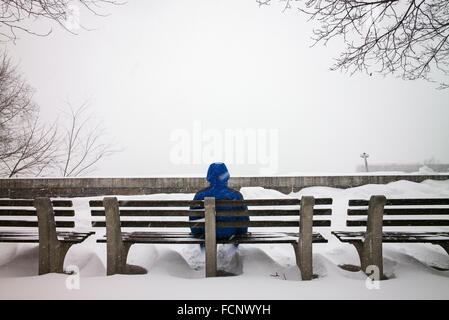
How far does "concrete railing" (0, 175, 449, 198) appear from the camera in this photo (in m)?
7.85

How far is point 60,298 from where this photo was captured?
2.42m

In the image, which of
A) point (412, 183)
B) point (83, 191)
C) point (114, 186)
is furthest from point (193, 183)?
point (412, 183)

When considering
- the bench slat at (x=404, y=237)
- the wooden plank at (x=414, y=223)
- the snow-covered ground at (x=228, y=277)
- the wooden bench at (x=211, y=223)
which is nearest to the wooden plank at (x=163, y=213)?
the wooden bench at (x=211, y=223)

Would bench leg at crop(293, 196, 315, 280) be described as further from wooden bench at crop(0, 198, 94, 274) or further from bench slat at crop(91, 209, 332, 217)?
wooden bench at crop(0, 198, 94, 274)

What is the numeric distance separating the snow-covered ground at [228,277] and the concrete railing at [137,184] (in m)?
3.73

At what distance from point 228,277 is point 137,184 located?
5.79m

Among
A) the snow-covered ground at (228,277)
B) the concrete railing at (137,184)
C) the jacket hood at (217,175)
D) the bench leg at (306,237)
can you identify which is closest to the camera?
the snow-covered ground at (228,277)

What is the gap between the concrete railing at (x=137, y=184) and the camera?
7.85 m

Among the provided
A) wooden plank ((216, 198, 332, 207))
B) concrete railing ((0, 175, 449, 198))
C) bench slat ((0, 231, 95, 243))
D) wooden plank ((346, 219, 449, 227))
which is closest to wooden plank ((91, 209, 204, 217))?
wooden plank ((216, 198, 332, 207))

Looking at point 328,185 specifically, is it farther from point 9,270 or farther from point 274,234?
point 9,270

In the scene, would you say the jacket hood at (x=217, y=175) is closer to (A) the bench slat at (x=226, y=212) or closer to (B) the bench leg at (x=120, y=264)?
(A) the bench slat at (x=226, y=212)

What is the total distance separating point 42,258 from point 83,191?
17.6 ft

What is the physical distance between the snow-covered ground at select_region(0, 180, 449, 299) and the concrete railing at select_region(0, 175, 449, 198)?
12.2 feet
